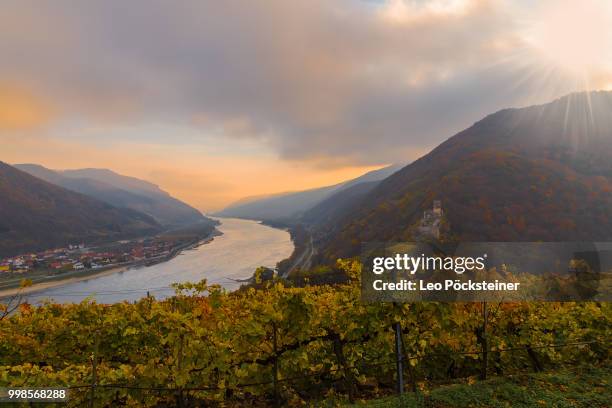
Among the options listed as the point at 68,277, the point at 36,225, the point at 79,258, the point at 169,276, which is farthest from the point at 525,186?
the point at 36,225

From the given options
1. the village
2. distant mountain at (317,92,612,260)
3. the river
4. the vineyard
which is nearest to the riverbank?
the village

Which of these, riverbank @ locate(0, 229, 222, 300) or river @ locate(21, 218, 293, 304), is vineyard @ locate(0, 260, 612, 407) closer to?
river @ locate(21, 218, 293, 304)

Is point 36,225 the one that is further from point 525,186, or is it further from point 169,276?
point 525,186

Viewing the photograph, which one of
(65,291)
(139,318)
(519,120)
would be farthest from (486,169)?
(65,291)

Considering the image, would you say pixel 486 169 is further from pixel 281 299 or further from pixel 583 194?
pixel 281 299

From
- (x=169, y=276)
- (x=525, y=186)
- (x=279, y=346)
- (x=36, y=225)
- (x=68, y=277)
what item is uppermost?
(x=525, y=186)
